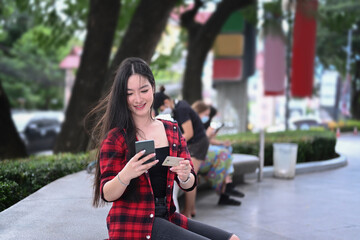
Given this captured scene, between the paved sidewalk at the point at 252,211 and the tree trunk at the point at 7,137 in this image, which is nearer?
the paved sidewalk at the point at 252,211

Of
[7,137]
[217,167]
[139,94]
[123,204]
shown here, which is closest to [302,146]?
[217,167]

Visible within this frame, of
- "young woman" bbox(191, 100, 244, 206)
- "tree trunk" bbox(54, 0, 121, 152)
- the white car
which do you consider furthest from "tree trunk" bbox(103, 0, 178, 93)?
the white car

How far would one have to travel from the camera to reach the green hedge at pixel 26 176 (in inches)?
189

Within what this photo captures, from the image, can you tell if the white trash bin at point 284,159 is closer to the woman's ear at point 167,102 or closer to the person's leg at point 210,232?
the woman's ear at point 167,102

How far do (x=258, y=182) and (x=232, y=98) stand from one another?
585 inches

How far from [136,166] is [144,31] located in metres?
7.69

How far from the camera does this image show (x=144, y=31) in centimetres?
990

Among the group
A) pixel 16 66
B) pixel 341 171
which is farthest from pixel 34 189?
pixel 16 66

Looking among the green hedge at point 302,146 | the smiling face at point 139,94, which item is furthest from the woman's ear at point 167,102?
the green hedge at point 302,146

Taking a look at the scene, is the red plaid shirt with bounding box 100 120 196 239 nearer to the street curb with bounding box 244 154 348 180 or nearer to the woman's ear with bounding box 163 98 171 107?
the woman's ear with bounding box 163 98 171 107

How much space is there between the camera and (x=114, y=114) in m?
2.81

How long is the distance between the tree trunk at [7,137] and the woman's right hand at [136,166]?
26.2 ft

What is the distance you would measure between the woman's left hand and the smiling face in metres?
0.38

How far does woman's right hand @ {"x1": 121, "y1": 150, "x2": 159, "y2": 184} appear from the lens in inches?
97.9
